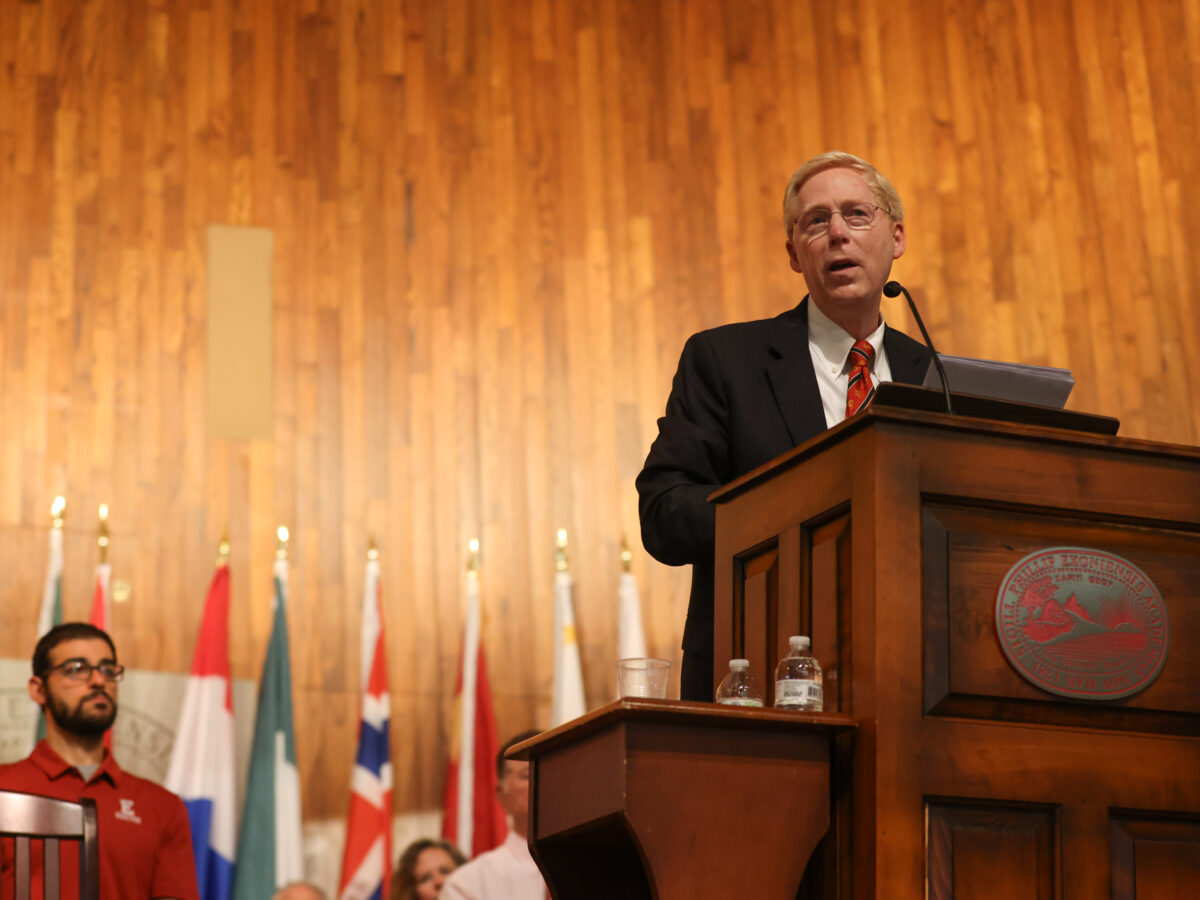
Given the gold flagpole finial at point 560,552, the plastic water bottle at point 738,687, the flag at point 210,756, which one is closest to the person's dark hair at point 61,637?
the flag at point 210,756

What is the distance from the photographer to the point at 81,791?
172 inches

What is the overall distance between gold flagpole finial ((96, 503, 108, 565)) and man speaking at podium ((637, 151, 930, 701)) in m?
3.85

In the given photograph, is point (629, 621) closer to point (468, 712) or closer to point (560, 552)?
point (560, 552)

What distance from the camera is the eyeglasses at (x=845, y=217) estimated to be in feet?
8.23

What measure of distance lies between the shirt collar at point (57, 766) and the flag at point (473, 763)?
5.13ft

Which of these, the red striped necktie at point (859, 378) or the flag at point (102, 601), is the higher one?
the red striped necktie at point (859, 378)

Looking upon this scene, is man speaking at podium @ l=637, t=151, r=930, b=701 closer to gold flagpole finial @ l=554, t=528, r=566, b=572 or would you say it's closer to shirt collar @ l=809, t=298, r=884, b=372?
shirt collar @ l=809, t=298, r=884, b=372

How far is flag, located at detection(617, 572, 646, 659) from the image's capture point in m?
6.04

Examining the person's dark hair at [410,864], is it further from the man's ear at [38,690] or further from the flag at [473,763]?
the man's ear at [38,690]

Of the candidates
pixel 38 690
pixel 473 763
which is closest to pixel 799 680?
pixel 38 690

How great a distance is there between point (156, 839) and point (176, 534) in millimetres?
1736

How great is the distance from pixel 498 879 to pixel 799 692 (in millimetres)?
3583

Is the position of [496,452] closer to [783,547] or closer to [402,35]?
[402,35]

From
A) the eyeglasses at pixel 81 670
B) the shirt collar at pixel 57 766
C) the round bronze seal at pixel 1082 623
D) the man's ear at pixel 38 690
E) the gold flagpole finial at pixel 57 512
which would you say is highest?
the gold flagpole finial at pixel 57 512
